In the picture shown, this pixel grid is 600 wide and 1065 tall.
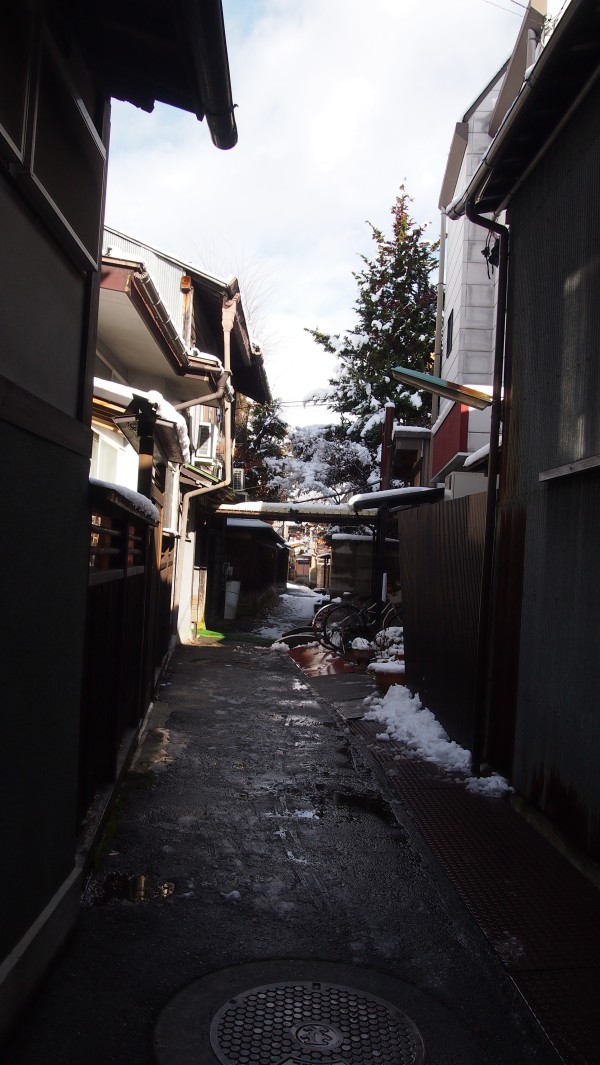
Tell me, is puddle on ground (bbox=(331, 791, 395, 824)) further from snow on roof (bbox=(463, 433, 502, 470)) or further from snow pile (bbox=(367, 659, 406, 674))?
snow pile (bbox=(367, 659, 406, 674))

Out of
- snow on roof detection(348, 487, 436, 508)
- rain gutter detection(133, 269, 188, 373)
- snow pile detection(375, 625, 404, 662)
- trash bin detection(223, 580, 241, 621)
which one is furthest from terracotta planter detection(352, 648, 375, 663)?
trash bin detection(223, 580, 241, 621)

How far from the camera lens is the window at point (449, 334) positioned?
47.2 feet

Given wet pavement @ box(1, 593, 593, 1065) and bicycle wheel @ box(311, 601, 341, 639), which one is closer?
wet pavement @ box(1, 593, 593, 1065)

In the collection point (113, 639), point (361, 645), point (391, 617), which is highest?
point (113, 639)

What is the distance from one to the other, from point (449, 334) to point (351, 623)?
20.5 feet

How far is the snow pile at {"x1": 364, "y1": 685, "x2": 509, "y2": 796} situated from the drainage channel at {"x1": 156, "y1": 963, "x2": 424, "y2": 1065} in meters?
3.23

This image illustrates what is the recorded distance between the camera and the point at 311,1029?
3.18 meters

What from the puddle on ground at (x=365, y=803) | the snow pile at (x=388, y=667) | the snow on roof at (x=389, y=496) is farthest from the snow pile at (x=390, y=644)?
the puddle on ground at (x=365, y=803)

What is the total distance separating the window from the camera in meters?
14.4

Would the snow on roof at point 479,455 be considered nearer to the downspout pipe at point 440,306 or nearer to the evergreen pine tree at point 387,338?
the downspout pipe at point 440,306

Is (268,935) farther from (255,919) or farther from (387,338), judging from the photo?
(387,338)

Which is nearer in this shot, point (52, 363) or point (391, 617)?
point (52, 363)

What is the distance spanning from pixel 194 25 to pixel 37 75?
734mm

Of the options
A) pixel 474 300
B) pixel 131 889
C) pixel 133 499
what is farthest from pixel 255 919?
pixel 474 300
